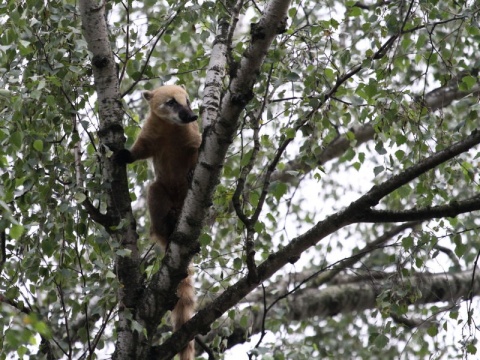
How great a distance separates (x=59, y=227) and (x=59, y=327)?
2.49m

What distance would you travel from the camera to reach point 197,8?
523 cm

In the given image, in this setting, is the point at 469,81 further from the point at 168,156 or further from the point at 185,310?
the point at 168,156

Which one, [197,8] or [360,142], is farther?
[360,142]

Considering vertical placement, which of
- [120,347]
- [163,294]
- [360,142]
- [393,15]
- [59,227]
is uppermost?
[360,142]

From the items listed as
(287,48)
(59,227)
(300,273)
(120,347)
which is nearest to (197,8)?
(287,48)

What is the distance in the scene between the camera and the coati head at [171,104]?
650 cm

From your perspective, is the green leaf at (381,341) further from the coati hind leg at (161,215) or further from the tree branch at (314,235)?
the coati hind leg at (161,215)

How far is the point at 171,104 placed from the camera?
679 cm

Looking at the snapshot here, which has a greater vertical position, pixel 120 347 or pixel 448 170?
pixel 448 170

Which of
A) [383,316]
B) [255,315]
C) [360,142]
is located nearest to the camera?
[383,316]

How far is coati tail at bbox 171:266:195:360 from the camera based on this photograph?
17.6 feet

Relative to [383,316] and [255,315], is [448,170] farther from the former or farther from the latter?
[255,315]

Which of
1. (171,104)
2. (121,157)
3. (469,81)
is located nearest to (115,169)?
(121,157)

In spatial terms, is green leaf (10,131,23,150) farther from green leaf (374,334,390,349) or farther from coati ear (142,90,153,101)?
coati ear (142,90,153,101)
